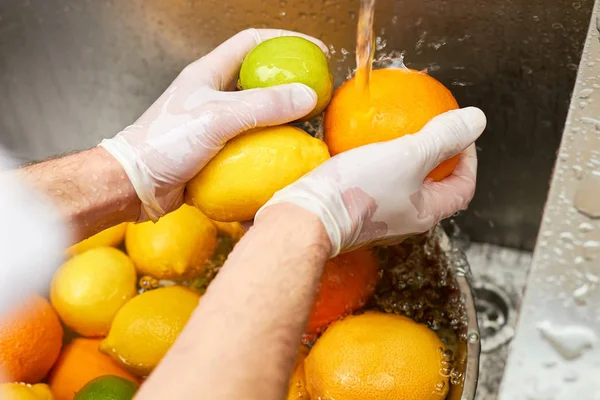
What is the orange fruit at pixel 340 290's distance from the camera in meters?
0.76

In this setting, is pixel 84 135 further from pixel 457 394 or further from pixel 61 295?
pixel 457 394

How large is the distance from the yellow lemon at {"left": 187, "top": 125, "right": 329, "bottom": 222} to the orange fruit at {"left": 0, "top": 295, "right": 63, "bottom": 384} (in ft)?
0.98

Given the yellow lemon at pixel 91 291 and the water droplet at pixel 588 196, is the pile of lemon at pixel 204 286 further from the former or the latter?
the water droplet at pixel 588 196

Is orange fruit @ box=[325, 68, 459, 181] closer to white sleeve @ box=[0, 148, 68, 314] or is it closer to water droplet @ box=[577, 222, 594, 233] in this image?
water droplet @ box=[577, 222, 594, 233]

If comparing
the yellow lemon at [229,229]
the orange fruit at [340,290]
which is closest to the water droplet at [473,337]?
the orange fruit at [340,290]

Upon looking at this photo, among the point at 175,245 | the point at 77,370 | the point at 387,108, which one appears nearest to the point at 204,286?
the point at 175,245

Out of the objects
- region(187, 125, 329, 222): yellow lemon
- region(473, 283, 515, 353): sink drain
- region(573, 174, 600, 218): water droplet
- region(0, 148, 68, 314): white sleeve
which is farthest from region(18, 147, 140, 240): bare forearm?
region(473, 283, 515, 353): sink drain

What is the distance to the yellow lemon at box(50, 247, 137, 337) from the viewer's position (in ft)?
2.79

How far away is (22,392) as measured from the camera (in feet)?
2.35

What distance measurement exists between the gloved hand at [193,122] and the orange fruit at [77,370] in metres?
0.22

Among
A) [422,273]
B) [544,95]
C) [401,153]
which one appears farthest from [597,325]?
[544,95]

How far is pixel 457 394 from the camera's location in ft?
2.28

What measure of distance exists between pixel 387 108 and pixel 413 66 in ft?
1.36

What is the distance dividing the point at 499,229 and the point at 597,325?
772 mm
